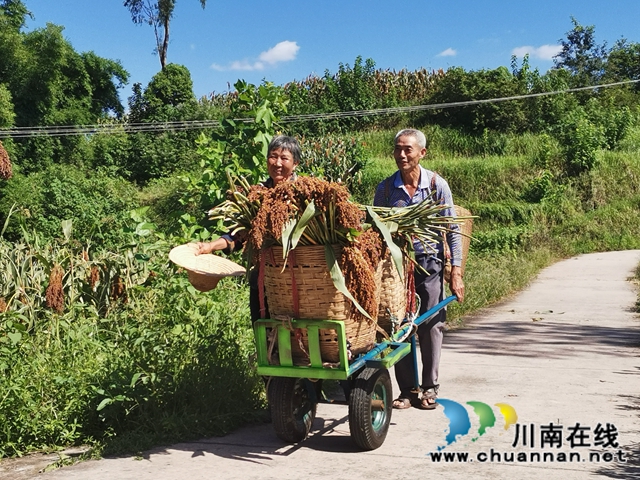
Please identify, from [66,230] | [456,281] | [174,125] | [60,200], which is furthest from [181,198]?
[174,125]

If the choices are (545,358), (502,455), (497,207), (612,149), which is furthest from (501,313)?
(612,149)

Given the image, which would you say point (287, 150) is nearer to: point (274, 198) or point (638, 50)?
point (274, 198)

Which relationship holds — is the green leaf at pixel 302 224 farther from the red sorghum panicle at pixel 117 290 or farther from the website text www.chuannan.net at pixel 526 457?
the red sorghum panicle at pixel 117 290

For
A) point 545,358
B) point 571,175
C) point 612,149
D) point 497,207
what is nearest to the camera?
point 545,358

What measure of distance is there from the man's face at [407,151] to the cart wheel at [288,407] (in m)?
1.69

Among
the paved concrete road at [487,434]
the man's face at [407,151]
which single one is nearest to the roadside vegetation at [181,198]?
the paved concrete road at [487,434]

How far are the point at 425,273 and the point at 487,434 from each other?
1208mm

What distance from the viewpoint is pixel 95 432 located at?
5.08 m

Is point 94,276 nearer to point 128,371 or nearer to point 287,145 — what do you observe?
point 128,371

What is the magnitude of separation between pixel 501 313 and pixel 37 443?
711cm

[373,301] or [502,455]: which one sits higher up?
[373,301]

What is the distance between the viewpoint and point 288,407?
15.5ft

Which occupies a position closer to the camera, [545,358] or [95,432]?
[95,432]

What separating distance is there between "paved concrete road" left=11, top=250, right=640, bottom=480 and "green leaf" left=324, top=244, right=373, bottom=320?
94cm
